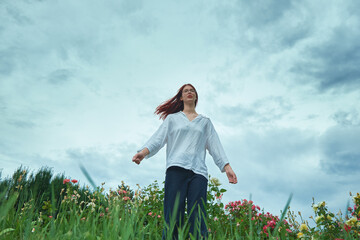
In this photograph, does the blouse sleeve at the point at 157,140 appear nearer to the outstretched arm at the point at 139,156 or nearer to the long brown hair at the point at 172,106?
the outstretched arm at the point at 139,156

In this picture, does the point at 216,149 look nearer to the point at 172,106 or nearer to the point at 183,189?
the point at 183,189

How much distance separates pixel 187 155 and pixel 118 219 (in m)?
2.15

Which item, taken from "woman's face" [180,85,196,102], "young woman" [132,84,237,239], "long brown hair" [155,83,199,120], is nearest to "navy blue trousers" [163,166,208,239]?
"young woman" [132,84,237,239]

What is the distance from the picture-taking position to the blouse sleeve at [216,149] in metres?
4.30

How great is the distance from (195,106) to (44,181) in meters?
7.01

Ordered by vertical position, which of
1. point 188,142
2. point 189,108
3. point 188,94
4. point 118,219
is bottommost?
point 118,219

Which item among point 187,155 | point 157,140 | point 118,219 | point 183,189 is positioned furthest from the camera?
point 157,140

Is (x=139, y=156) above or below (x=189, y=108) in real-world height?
below

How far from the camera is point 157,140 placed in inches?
170

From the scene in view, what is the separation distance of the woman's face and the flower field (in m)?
1.47

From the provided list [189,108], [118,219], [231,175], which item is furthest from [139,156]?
[118,219]

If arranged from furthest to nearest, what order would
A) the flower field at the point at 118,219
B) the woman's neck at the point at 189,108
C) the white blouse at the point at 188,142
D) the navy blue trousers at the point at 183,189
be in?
the woman's neck at the point at 189,108 < the white blouse at the point at 188,142 < the navy blue trousers at the point at 183,189 < the flower field at the point at 118,219

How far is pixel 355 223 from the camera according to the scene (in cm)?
392

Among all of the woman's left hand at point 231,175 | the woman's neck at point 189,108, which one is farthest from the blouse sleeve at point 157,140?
the woman's left hand at point 231,175
